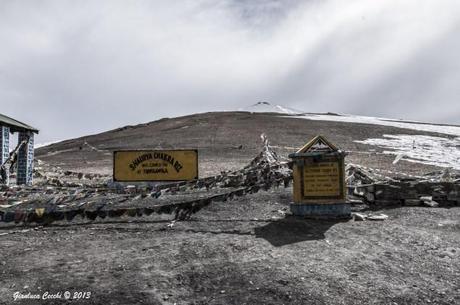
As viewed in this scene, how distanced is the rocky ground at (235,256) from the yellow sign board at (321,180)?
0.73m

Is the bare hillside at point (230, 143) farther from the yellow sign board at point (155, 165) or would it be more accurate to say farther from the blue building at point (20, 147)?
the yellow sign board at point (155, 165)

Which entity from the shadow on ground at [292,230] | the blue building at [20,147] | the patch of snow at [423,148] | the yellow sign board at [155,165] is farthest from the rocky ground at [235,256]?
the patch of snow at [423,148]

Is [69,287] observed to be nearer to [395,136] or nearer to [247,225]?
[247,225]

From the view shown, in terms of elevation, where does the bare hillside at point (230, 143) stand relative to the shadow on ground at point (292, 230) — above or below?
above

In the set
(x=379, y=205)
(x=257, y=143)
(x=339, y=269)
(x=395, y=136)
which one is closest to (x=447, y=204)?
(x=379, y=205)

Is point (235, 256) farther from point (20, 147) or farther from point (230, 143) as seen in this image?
point (230, 143)

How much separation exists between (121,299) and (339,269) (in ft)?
10.2

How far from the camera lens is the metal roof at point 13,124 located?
2046cm

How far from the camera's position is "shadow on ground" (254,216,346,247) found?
824cm

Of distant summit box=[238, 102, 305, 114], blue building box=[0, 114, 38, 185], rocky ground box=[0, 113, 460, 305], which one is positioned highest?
distant summit box=[238, 102, 305, 114]

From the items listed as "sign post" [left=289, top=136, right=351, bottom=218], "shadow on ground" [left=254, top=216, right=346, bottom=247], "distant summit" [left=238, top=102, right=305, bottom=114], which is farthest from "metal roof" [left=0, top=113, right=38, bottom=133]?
"distant summit" [left=238, top=102, right=305, bottom=114]

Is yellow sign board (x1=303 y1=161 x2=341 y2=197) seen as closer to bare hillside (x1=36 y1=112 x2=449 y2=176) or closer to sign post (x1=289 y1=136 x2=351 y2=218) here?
sign post (x1=289 y1=136 x2=351 y2=218)

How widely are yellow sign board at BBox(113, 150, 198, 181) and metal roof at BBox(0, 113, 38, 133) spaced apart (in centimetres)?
784

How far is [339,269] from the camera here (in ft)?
22.0
